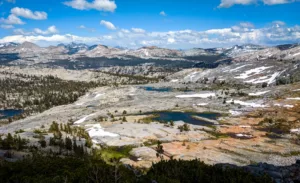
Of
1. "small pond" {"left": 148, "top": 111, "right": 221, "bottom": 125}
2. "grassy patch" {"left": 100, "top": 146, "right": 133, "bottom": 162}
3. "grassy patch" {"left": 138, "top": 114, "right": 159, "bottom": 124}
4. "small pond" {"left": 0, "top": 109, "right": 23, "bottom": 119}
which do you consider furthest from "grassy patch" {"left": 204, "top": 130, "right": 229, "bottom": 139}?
"small pond" {"left": 0, "top": 109, "right": 23, "bottom": 119}

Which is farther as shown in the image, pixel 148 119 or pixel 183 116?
pixel 183 116

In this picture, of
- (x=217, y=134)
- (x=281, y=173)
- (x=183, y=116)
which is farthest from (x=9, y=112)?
(x=281, y=173)

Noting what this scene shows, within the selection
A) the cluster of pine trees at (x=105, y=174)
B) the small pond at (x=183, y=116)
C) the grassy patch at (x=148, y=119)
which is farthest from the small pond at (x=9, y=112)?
the cluster of pine trees at (x=105, y=174)

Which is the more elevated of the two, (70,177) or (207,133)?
(70,177)

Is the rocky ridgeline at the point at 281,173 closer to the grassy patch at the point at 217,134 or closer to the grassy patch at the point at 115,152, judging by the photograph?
the grassy patch at the point at 115,152

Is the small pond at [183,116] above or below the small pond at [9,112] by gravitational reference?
above

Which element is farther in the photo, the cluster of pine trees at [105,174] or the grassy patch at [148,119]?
the grassy patch at [148,119]

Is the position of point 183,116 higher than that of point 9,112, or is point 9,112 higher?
point 183,116

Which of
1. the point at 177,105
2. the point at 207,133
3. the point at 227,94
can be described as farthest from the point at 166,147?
the point at 227,94

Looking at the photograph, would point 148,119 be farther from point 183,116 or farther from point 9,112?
point 9,112

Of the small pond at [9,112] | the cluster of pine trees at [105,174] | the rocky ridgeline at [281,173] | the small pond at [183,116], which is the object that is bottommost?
the small pond at [9,112]

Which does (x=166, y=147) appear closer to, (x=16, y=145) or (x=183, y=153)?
(x=183, y=153)
